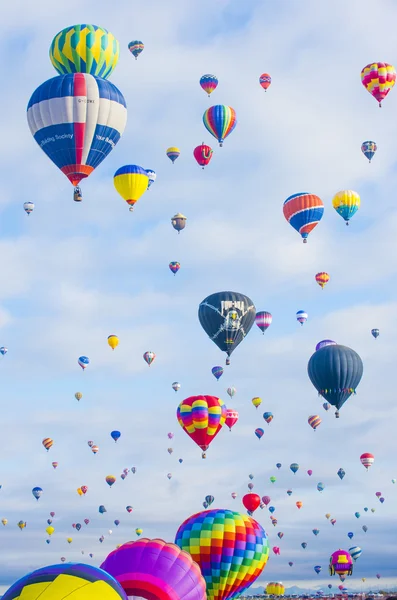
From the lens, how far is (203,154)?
53250mm

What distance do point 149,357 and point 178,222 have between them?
1175cm

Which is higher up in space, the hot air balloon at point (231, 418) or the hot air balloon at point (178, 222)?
the hot air balloon at point (178, 222)

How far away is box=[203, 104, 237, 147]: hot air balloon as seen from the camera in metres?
50.6

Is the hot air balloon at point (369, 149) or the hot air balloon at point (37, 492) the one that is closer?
the hot air balloon at point (369, 149)

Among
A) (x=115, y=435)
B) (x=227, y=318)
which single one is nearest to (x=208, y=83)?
(x=227, y=318)

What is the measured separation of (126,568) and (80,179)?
19.8 meters

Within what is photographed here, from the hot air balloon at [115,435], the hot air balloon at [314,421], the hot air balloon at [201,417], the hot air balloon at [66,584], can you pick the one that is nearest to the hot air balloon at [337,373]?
the hot air balloon at [201,417]

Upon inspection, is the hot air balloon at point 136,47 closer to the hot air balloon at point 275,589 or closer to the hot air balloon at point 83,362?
the hot air balloon at point 83,362

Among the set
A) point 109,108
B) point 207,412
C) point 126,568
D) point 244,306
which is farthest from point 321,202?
point 126,568

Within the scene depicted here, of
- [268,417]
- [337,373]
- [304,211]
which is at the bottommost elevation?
[337,373]

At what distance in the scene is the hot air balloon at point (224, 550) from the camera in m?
35.5

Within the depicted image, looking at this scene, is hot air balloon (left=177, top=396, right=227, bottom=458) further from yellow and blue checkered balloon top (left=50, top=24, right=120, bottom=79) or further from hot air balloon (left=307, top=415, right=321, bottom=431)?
hot air balloon (left=307, top=415, right=321, bottom=431)

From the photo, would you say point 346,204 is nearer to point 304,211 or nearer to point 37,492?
point 304,211

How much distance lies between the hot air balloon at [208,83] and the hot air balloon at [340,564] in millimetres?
31445
